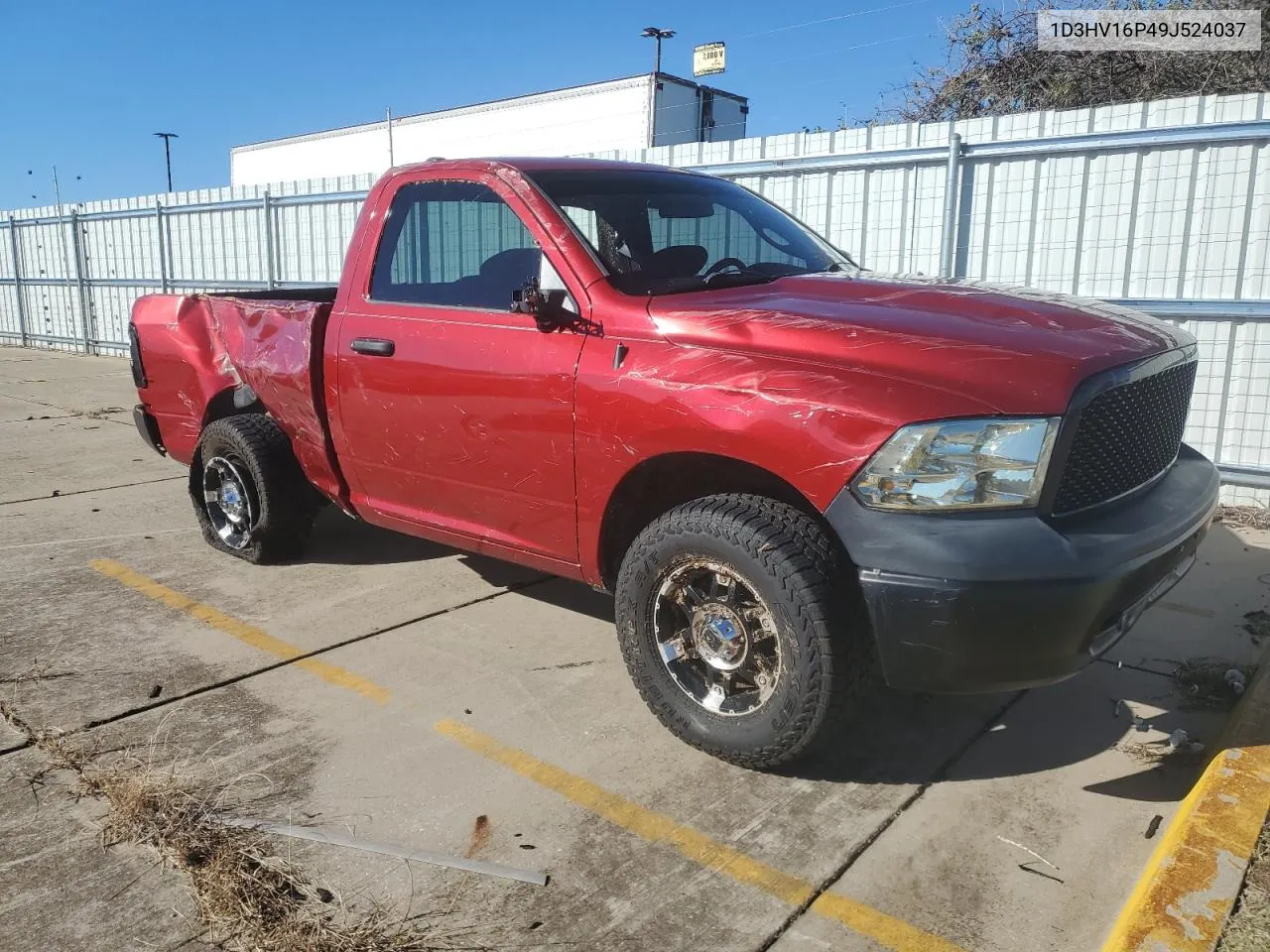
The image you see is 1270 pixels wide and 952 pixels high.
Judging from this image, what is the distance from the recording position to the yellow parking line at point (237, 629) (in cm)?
381

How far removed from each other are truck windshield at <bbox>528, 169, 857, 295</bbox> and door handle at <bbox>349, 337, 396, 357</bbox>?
0.90 meters

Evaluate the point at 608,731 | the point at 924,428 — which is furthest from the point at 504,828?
the point at 924,428

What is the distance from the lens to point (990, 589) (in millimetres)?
2543

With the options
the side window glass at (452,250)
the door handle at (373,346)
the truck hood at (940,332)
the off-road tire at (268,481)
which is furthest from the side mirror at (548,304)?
the off-road tire at (268,481)

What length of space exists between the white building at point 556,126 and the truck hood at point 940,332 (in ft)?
69.6

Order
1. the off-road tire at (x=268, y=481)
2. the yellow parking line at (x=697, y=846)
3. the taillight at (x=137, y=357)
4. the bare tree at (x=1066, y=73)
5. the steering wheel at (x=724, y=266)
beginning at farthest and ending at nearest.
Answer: the bare tree at (x=1066, y=73), the taillight at (x=137, y=357), the off-road tire at (x=268, y=481), the steering wheel at (x=724, y=266), the yellow parking line at (x=697, y=846)

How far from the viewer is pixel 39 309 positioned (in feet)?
61.8

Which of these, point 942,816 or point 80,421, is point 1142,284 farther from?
point 80,421

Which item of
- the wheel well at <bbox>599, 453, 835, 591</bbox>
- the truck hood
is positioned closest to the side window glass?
the truck hood

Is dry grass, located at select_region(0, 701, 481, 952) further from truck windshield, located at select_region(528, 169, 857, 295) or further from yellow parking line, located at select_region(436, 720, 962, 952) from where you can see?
truck windshield, located at select_region(528, 169, 857, 295)

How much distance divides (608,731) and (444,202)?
2.29 metres

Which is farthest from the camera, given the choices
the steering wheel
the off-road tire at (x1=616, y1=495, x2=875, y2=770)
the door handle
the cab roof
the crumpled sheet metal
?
the crumpled sheet metal

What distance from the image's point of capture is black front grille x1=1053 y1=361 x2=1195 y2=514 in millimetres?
2719

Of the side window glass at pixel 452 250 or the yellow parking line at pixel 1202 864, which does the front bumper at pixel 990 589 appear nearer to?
the yellow parking line at pixel 1202 864
